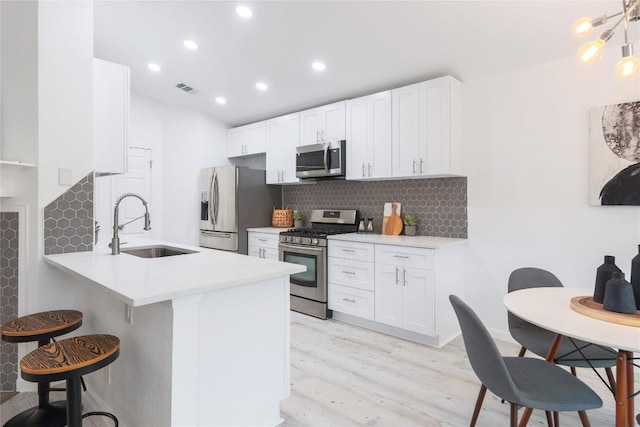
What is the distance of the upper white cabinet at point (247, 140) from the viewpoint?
5.25 m

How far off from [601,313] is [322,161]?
3.13 meters

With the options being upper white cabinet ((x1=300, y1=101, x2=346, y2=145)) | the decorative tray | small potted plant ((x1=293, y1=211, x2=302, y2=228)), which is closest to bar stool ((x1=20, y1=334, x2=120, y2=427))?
the decorative tray

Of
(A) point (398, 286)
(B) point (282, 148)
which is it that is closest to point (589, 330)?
(A) point (398, 286)

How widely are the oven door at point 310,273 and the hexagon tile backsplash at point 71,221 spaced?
219cm

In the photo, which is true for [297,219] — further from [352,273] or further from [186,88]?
Result: [186,88]

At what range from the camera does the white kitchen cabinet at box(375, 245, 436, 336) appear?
321 cm

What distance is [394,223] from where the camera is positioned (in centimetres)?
406

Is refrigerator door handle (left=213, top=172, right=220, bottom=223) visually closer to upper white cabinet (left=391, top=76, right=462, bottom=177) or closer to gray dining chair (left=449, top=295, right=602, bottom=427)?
upper white cabinet (left=391, top=76, right=462, bottom=177)

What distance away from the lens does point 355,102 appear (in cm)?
407

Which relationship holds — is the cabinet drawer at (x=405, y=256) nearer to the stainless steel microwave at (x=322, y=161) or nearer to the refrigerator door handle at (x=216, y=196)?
the stainless steel microwave at (x=322, y=161)

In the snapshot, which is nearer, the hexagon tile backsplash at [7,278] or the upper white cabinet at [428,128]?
the hexagon tile backsplash at [7,278]

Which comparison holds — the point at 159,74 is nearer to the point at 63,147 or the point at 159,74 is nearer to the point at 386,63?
the point at 63,147

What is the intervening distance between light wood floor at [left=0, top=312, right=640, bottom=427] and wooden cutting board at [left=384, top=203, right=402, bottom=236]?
1.19 meters

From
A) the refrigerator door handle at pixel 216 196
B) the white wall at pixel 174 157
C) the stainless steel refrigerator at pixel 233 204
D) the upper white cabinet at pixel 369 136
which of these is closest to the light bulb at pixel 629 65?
the upper white cabinet at pixel 369 136
